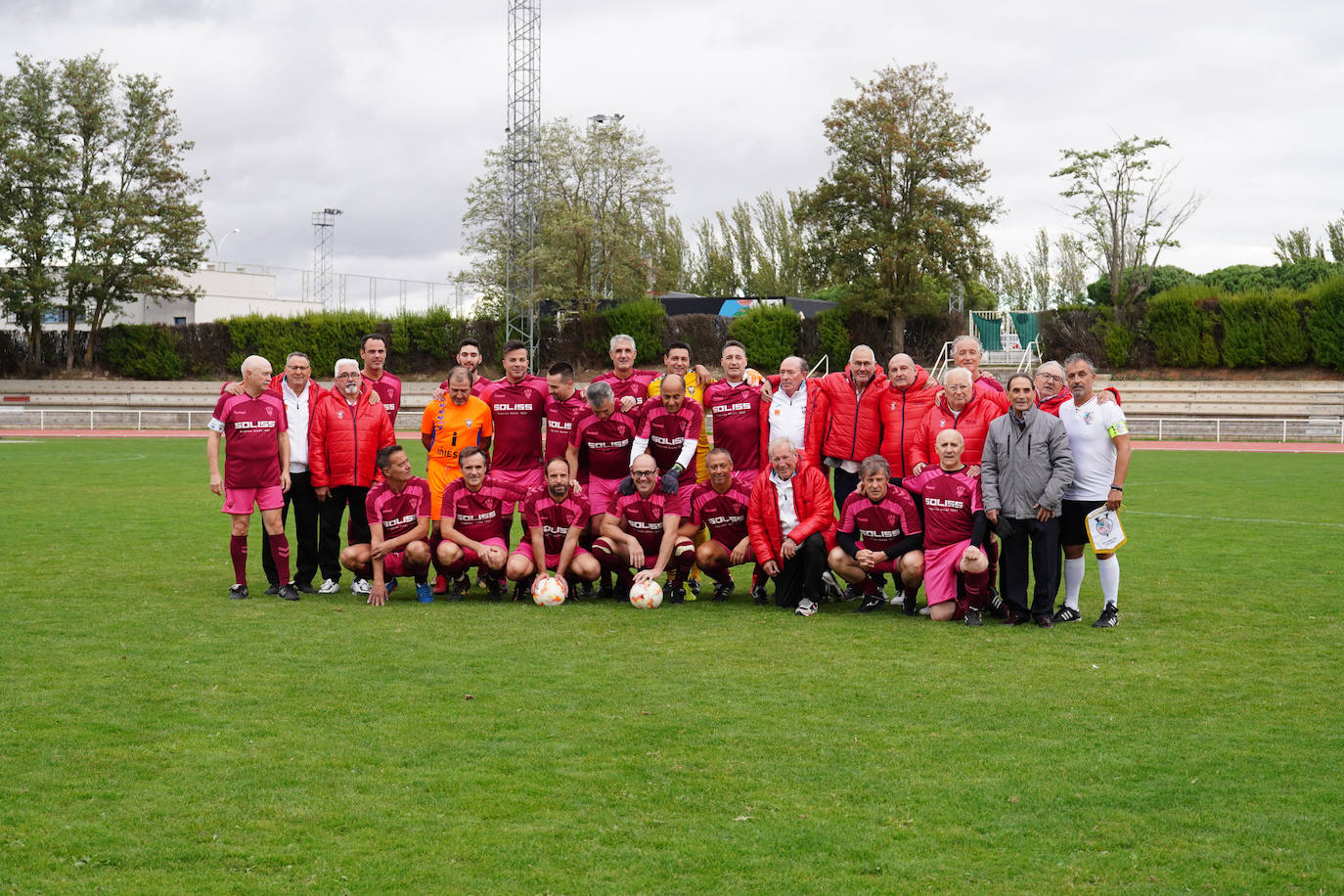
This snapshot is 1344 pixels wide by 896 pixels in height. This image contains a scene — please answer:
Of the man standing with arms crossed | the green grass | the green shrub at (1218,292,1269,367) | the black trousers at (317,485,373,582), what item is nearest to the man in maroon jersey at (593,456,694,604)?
the green grass

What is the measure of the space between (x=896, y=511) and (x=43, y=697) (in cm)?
552

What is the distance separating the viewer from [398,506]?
902cm

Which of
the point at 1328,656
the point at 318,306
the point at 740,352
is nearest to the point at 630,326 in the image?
the point at 318,306

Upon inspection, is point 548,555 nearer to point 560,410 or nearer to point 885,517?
point 560,410

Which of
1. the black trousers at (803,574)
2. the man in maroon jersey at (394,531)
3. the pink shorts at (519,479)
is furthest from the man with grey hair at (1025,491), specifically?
the man in maroon jersey at (394,531)

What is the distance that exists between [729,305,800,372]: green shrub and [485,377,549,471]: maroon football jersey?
3129 centimetres

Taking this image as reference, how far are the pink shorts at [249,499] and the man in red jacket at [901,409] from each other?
15.2 feet

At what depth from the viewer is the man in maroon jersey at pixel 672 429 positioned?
8883mm

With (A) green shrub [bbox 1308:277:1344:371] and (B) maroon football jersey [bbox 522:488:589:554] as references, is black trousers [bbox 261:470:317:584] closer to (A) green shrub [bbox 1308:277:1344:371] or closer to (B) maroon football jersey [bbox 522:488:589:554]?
(B) maroon football jersey [bbox 522:488:589:554]

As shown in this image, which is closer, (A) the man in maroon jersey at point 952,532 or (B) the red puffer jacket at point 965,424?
(A) the man in maroon jersey at point 952,532

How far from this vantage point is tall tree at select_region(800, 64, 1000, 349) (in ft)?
134

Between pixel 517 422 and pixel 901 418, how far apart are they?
2987 mm

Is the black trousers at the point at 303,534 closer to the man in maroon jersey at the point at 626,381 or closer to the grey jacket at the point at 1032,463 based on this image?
the man in maroon jersey at the point at 626,381

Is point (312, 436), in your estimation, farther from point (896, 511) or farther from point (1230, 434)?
point (1230, 434)
